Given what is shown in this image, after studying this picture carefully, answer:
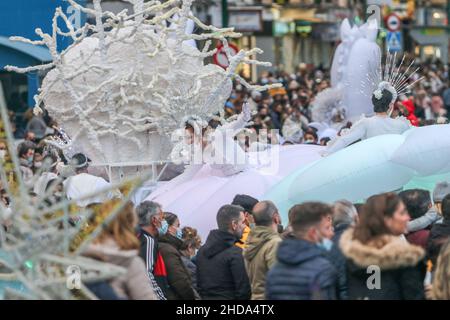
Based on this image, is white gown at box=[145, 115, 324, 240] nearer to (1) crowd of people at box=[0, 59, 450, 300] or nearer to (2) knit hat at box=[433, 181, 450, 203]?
(1) crowd of people at box=[0, 59, 450, 300]

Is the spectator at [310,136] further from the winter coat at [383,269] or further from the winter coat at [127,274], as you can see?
the winter coat at [127,274]

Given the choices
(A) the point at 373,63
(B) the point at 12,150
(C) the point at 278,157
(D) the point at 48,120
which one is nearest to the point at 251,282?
(B) the point at 12,150

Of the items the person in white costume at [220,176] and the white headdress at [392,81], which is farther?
the person in white costume at [220,176]

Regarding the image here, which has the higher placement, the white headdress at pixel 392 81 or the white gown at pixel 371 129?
the white headdress at pixel 392 81

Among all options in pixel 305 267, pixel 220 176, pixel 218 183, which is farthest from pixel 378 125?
pixel 305 267

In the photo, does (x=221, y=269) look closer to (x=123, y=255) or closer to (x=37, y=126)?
(x=123, y=255)

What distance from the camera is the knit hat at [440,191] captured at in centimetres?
1086

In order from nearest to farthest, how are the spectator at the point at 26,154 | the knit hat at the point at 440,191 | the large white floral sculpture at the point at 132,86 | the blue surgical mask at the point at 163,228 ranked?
1. the blue surgical mask at the point at 163,228
2. the knit hat at the point at 440,191
3. the large white floral sculpture at the point at 132,86
4. the spectator at the point at 26,154

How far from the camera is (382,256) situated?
7824 millimetres

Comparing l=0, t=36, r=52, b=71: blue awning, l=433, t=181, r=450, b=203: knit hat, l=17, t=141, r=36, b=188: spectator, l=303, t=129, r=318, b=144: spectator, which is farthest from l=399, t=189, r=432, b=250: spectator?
l=0, t=36, r=52, b=71: blue awning

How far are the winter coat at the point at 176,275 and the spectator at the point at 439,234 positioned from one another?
5.04ft

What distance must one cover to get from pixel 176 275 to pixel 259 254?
1.98 ft

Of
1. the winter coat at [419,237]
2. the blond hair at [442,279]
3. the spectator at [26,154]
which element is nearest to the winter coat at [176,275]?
the winter coat at [419,237]

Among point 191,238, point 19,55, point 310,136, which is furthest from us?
point 19,55
